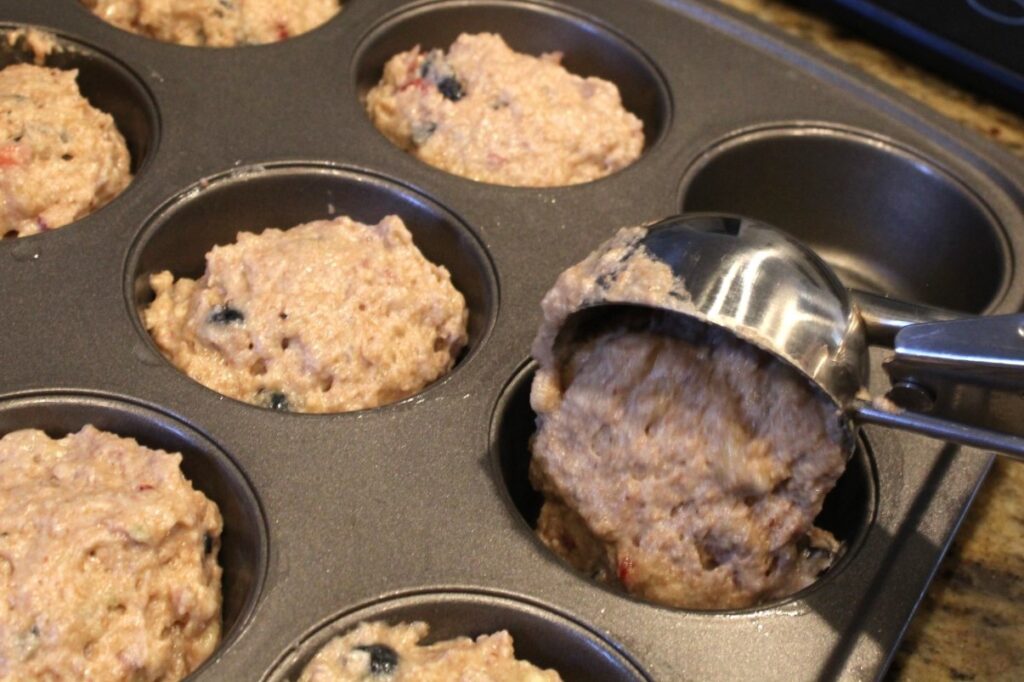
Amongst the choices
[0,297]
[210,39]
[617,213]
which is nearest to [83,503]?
[0,297]

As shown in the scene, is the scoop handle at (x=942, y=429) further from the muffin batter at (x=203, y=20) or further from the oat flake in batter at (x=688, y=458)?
the muffin batter at (x=203, y=20)

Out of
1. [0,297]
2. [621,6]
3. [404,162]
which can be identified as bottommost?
[0,297]

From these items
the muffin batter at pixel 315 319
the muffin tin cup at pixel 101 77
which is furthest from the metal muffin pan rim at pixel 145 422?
the muffin tin cup at pixel 101 77

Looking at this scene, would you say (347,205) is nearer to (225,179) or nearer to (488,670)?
(225,179)

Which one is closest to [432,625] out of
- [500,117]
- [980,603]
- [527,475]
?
[527,475]

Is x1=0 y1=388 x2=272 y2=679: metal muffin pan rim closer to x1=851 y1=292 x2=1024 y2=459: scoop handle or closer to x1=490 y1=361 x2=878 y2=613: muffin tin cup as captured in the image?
x1=490 y1=361 x2=878 y2=613: muffin tin cup

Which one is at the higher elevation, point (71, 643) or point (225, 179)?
point (225, 179)

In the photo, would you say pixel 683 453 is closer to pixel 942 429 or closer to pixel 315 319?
pixel 942 429
